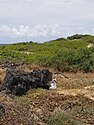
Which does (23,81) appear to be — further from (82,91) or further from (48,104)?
(48,104)

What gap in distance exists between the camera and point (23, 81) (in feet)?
41.8

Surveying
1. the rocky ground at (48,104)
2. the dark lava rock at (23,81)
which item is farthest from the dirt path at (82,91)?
the dark lava rock at (23,81)

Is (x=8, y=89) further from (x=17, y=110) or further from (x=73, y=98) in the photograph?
(x=17, y=110)

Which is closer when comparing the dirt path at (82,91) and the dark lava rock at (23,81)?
the dirt path at (82,91)

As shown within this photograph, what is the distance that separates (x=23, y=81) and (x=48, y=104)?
7.22 ft

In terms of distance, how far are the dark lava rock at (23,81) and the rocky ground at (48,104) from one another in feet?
0.97

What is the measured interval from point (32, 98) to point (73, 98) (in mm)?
1143

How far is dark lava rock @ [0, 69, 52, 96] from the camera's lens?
12297mm

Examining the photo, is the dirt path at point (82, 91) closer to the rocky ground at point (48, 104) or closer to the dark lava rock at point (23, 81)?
the rocky ground at point (48, 104)

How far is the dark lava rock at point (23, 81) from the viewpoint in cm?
1230

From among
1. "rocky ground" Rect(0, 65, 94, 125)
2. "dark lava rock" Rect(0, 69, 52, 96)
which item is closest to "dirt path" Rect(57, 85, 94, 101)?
"rocky ground" Rect(0, 65, 94, 125)

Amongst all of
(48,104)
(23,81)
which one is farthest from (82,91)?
(48,104)

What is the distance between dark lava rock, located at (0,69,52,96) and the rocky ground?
0.30 m

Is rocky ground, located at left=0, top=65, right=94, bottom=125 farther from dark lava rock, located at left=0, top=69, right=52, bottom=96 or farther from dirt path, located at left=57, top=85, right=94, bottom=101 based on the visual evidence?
dark lava rock, located at left=0, top=69, right=52, bottom=96
